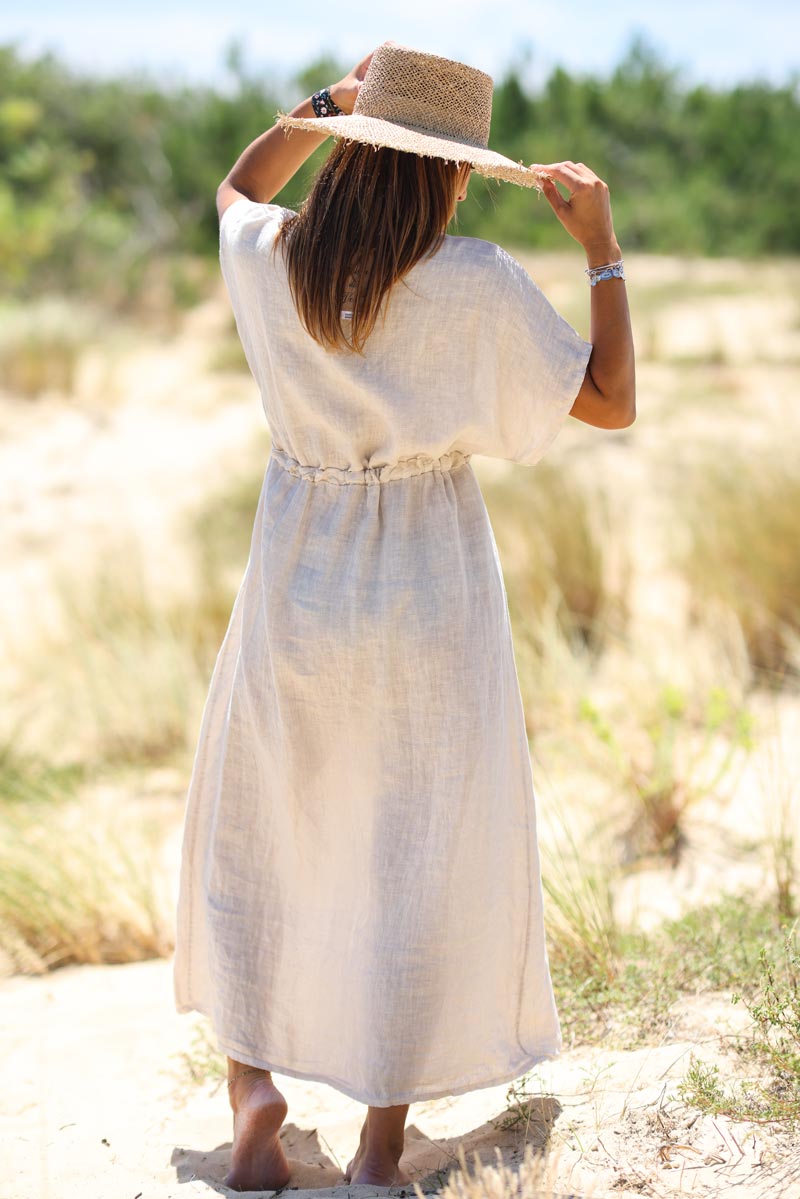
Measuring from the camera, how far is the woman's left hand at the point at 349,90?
1.74m

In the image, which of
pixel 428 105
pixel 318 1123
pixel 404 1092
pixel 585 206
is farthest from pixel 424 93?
pixel 318 1123

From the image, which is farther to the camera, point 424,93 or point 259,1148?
point 259,1148

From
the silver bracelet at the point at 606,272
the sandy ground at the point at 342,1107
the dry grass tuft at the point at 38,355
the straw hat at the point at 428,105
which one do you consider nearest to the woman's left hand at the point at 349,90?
the straw hat at the point at 428,105

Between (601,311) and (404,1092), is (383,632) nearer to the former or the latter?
(601,311)

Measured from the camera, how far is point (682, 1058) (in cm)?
191

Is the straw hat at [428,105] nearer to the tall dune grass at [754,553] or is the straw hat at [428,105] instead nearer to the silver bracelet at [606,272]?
the silver bracelet at [606,272]

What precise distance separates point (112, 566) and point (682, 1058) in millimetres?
3708

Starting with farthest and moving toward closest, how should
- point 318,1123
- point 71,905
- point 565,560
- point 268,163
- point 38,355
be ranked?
1. point 38,355
2. point 565,560
3. point 71,905
4. point 318,1123
5. point 268,163

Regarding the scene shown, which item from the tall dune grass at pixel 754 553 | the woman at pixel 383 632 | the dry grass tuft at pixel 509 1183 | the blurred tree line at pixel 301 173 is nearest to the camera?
the dry grass tuft at pixel 509 1183

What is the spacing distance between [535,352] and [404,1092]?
1.07 meters

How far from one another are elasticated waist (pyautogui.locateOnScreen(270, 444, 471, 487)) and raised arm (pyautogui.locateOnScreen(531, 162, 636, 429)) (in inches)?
7.8

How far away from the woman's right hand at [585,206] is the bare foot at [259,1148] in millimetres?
1336

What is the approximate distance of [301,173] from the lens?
10.4 metres

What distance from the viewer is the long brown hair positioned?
4.87 feet
